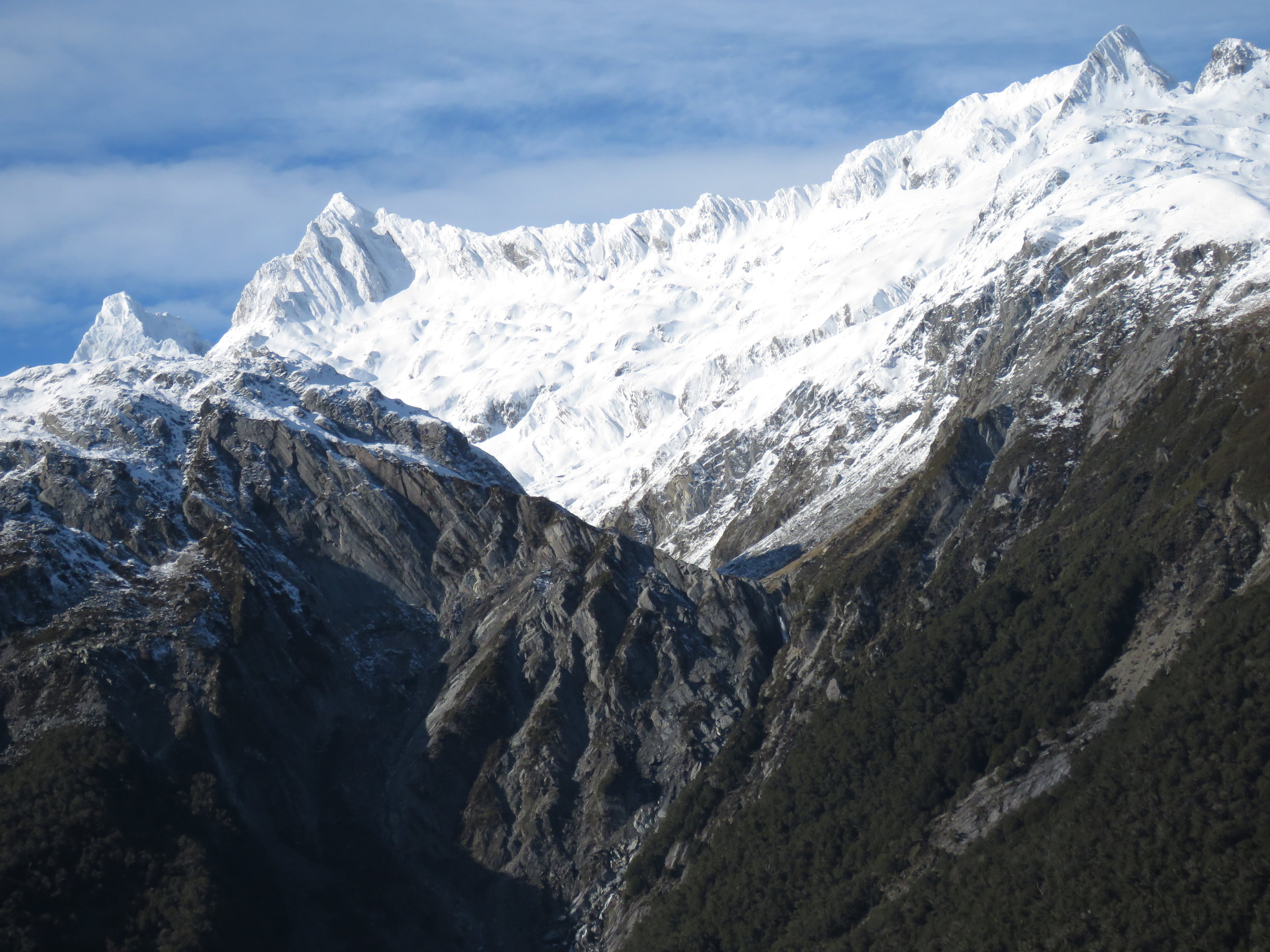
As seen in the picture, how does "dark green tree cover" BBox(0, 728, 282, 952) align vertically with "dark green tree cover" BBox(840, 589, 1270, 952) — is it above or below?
above

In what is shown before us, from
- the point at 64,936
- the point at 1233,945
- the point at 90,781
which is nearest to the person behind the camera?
the point at 1233,945

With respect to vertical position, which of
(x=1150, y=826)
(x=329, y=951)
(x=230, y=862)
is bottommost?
(x=1150, y=826)

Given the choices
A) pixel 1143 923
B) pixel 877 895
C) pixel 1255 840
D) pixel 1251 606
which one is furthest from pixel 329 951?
pixel 1251 606

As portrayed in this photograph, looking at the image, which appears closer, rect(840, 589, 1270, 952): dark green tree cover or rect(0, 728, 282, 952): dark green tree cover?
rect(840, 589, 1270, 952): dark green tree cover

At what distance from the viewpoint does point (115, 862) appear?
18238 cm

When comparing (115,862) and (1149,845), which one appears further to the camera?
(115,862)

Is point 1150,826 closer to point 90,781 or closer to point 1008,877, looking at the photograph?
point 1008,877

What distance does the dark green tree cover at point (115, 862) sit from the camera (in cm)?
17338

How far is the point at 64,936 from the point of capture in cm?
17100

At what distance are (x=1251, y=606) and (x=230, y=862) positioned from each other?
15894 centimetres

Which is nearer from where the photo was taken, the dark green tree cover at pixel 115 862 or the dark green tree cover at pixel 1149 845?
the dark green tree cover at pixel 1149 845

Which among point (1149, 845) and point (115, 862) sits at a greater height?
point (115, 862)

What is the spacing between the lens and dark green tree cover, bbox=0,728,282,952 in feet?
569

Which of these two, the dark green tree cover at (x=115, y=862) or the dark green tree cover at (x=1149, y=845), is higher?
the dark green tree cover at (x=115, y=862)
